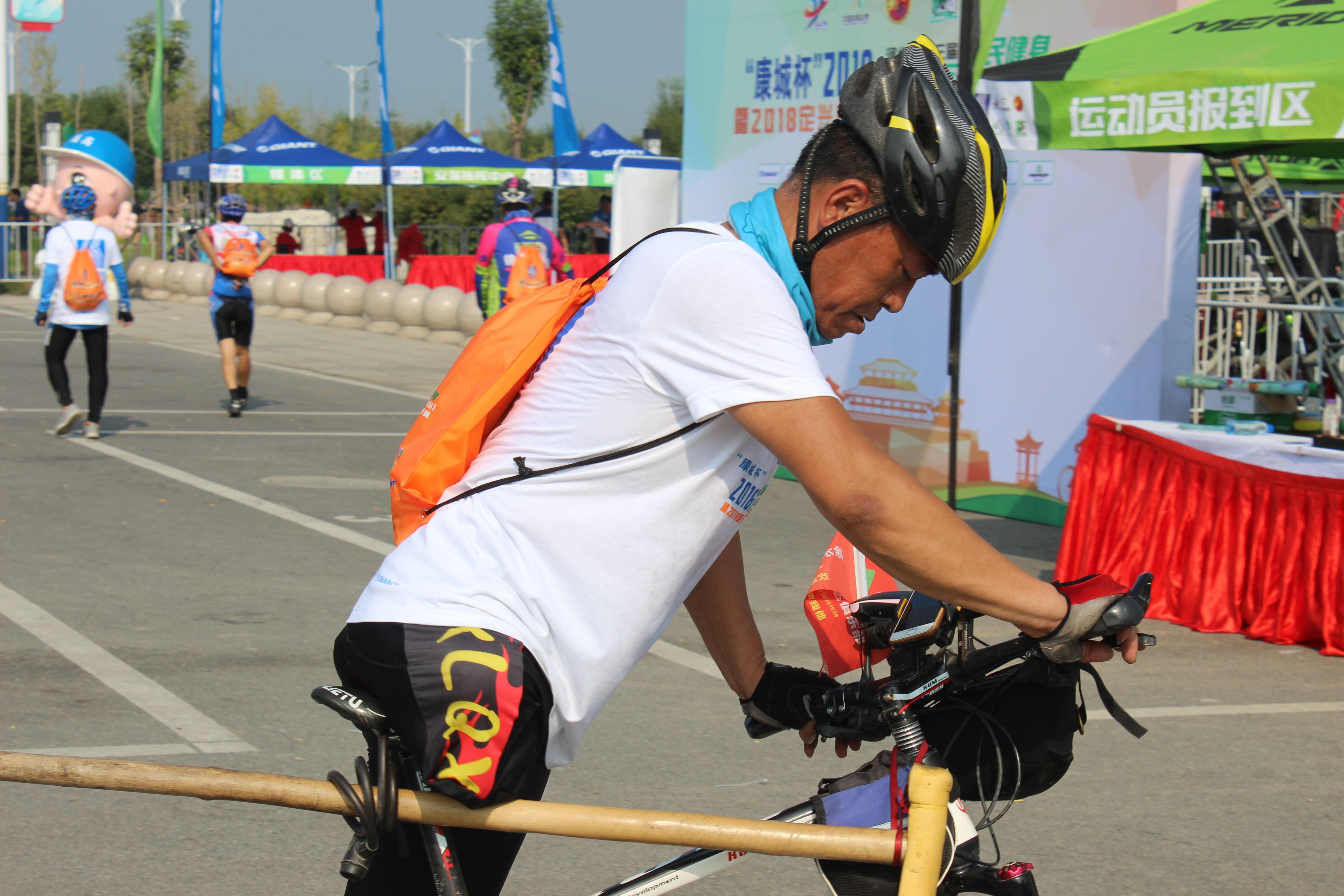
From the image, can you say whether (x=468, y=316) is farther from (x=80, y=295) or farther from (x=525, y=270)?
(x=80, y=295)

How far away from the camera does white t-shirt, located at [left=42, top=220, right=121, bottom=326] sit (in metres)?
10.6

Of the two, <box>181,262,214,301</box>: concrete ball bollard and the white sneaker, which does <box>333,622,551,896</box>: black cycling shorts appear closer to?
the white sneaker

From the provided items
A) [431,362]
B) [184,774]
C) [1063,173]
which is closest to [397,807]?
[184,774]

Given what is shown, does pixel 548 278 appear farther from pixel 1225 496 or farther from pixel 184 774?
pixel 184 774

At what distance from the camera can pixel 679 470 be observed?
1918 millimetres

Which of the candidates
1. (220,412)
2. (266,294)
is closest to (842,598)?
(220,412)

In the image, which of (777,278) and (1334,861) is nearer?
(777,278)

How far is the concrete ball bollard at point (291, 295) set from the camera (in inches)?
929

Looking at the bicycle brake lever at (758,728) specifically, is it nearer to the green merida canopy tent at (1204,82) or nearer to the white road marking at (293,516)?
the white road marking at (293,516)

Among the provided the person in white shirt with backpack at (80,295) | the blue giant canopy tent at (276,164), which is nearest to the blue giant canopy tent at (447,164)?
the blue giant canopy tent at (276,164)

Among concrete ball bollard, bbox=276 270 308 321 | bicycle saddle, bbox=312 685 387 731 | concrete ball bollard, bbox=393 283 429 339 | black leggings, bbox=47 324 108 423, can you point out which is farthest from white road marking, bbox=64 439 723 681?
concrete ball bollard, bbox=276 270 308 321

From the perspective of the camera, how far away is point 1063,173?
8.93m

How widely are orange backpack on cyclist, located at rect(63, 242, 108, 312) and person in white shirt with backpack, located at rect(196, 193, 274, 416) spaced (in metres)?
1.27

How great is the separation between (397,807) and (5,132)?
2899 cm
